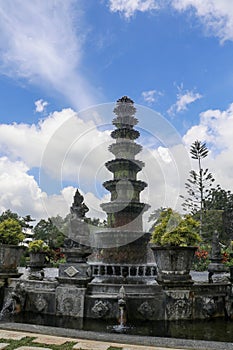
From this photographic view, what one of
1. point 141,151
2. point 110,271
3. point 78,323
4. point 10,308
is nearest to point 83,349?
point 78,323

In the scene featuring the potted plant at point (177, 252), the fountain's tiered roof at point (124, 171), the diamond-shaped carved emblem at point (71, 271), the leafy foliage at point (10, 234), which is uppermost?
the fountain's tiered roof at point (124, 171)

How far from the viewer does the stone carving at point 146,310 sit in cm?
755

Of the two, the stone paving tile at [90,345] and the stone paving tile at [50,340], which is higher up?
the stone paving tile at [50,340]

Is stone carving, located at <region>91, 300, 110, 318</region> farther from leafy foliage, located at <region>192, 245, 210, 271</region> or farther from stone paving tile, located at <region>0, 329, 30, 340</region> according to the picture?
leafy foliage, located at <region>192, 245, 210, 271</region>

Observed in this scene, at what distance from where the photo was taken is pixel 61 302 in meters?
8.02

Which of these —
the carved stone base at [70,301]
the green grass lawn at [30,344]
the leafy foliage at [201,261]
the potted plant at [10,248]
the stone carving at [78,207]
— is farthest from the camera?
the leafy foliage at [201,261]

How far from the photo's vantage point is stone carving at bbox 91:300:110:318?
7559 millimetres

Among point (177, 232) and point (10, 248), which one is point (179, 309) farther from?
point (10, 248)

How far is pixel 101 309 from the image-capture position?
757 cm

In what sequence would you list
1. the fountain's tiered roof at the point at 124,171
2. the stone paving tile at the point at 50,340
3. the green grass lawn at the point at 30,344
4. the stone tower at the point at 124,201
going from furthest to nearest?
the fountain's tiered roof at the point at 124,171
the stone tower at the point at 124,201
the stone paving tile at the point at 50,340
the green grass lawn at the point at 30,344

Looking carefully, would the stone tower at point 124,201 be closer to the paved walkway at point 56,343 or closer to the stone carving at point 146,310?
the stone carving at point 146,310

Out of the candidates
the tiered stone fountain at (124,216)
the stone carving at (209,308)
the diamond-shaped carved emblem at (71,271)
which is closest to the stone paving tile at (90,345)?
the diamond-shaped carved emblem at (71,271)

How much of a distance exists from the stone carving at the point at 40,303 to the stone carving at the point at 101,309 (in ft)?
4.69

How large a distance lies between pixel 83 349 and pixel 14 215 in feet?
167
